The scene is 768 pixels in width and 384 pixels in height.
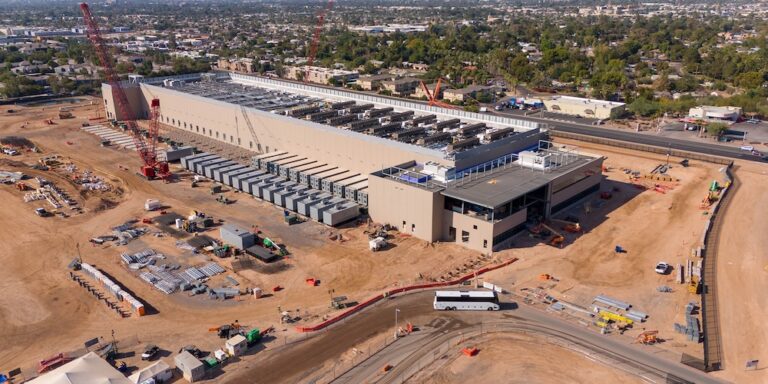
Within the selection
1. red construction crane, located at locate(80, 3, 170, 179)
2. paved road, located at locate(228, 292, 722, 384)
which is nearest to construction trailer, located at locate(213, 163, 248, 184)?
red construction crane, located at locate(80, 3, 170, 179)

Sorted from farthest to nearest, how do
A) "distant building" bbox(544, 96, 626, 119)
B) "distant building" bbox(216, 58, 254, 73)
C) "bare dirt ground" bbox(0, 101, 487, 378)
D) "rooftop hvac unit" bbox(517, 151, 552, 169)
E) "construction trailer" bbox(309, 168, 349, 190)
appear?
"distant building" bbox(216, 58, 254, 73)
"distant building" bbox(544, 96, 626, 119)
"construction trailer" bbox(309, 168, 349, 190)
"rooftop hvac unit" bbox(517, 151, 552, 169)
"bare dirt ground" bbox(0, 101, 487, 378)

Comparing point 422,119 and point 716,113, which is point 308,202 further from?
point 716,113

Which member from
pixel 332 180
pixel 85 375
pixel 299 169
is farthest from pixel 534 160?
pixel 85 375

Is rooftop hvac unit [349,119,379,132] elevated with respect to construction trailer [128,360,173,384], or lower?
elevated

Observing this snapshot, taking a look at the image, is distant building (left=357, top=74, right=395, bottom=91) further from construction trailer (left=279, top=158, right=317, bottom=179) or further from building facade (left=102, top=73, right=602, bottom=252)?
construction trailer (left=279, top=158, right=317, bottom=179)

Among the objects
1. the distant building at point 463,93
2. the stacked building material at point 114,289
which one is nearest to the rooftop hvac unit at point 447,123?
the stacked building material at point 114,289

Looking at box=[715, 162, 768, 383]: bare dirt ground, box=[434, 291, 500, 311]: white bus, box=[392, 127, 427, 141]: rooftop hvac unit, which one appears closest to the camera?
box=[715, 162, 768, 383]: bare dirt ground

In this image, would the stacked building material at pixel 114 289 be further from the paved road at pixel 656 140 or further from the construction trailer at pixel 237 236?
the paved road at pixel 656 140
